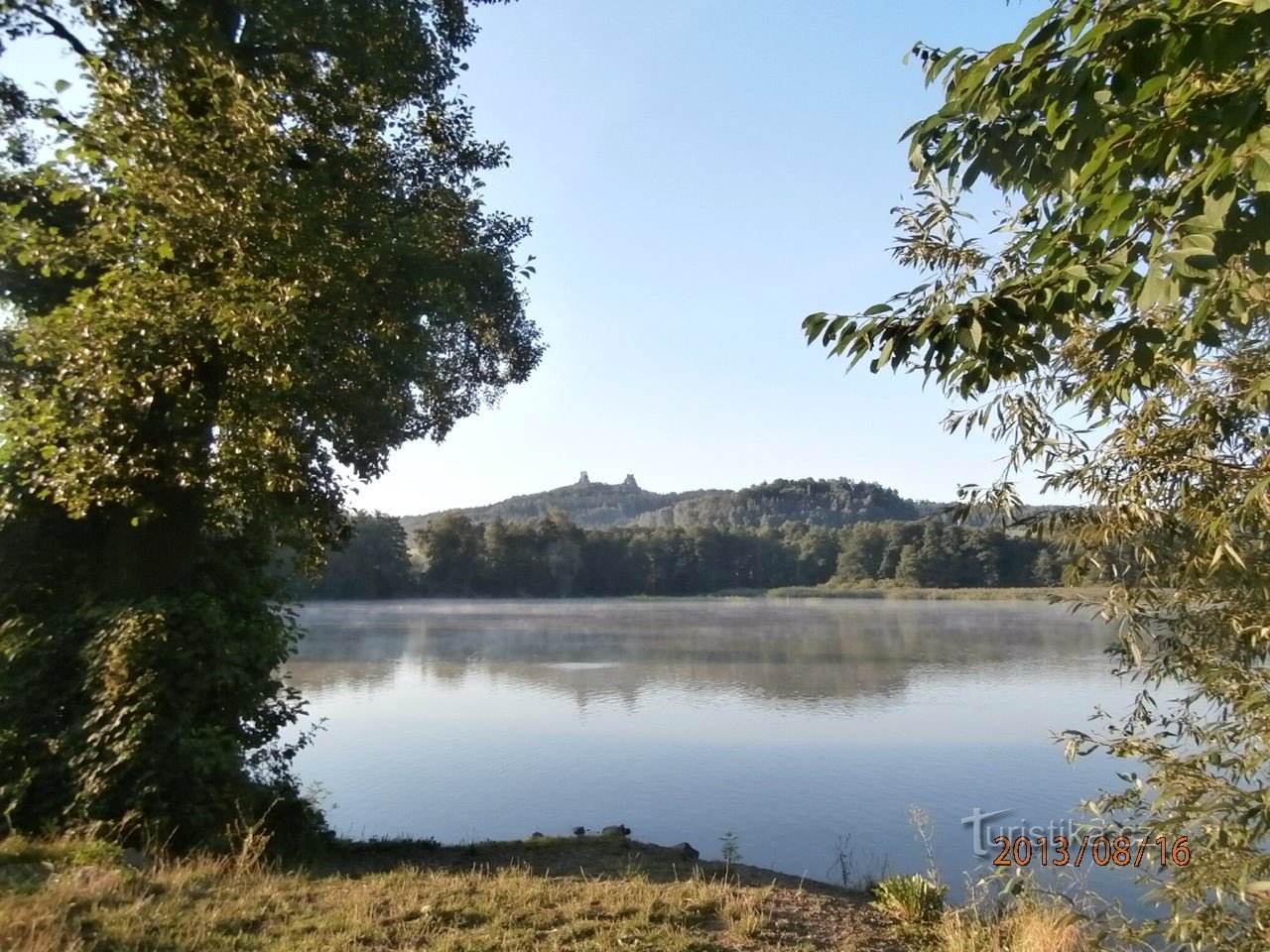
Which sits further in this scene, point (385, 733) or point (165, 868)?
point (385, 733)

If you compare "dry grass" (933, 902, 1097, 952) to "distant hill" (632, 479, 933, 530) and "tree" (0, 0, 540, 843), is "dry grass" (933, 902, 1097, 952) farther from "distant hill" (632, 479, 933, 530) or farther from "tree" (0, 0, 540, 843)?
"distant hill" (632, 479, 933, 530)

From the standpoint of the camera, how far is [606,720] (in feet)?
48.3

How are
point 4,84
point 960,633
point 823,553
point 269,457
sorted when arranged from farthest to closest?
point 823,553, point 960,633, point 4,84, point 269,457

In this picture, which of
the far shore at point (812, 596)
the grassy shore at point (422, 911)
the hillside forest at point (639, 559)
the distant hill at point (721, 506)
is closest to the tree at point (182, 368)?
the grassy shore at point (422, 911)

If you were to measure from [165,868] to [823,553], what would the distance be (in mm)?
75979

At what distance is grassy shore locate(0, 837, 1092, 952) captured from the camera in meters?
4.08

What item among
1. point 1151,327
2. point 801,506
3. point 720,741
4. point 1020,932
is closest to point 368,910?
point 1020,932

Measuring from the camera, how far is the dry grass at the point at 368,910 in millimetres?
4047

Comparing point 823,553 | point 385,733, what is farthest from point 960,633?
point 823,553

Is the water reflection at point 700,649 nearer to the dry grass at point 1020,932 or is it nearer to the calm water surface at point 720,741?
the calm water surface at point 720,741

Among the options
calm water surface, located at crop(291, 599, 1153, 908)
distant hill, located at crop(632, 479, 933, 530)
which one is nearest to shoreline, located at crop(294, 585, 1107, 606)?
calm water surface, located at crop(291, 599, 1153, 908)

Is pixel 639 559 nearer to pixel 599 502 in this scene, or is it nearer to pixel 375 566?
pixel 375 566

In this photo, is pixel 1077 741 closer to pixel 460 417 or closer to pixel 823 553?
pixel 460 417

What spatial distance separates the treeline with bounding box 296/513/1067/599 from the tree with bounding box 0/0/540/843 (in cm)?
4412
